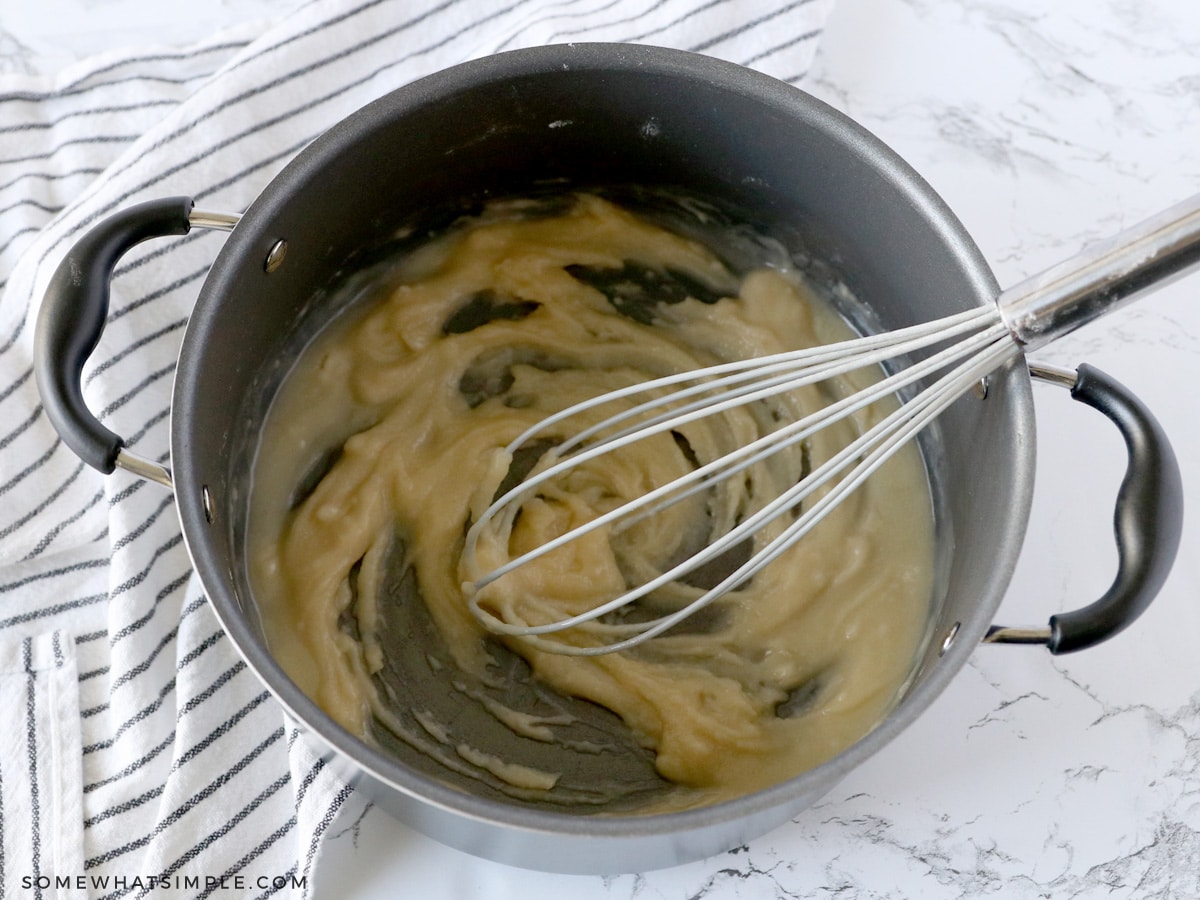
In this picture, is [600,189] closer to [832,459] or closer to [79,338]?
[832,459]

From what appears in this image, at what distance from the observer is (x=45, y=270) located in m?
1.18

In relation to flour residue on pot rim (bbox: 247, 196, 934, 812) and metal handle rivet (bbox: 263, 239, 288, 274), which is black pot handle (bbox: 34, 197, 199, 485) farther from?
flour residue on pot rim (bbox: 247, 196, 934, 812)

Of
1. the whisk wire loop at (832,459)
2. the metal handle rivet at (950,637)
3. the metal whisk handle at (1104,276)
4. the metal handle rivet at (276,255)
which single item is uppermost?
the metal handle rivet at (276,255)

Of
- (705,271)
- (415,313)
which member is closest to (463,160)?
(415,313)

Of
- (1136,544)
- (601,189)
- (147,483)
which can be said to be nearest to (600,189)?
(601,189)

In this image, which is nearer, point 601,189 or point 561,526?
point 561,526

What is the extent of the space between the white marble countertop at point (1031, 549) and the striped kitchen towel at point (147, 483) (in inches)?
3.6

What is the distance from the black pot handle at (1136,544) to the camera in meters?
0.88

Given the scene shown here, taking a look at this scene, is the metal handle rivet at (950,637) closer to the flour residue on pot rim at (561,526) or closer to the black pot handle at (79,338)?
the flour residue on pot rim at (561,526)

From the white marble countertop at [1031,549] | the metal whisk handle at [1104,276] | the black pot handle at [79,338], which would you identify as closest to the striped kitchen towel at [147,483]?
the white marble countertop at [1031,549]

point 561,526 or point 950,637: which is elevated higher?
point 561,526

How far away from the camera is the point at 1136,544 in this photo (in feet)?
2.91

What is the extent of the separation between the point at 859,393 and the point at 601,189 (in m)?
0.44

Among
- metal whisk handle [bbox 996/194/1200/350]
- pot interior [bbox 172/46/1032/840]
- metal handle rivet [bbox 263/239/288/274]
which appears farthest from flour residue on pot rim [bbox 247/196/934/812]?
metal whisk handle [bbox 996/194/1200/350]
